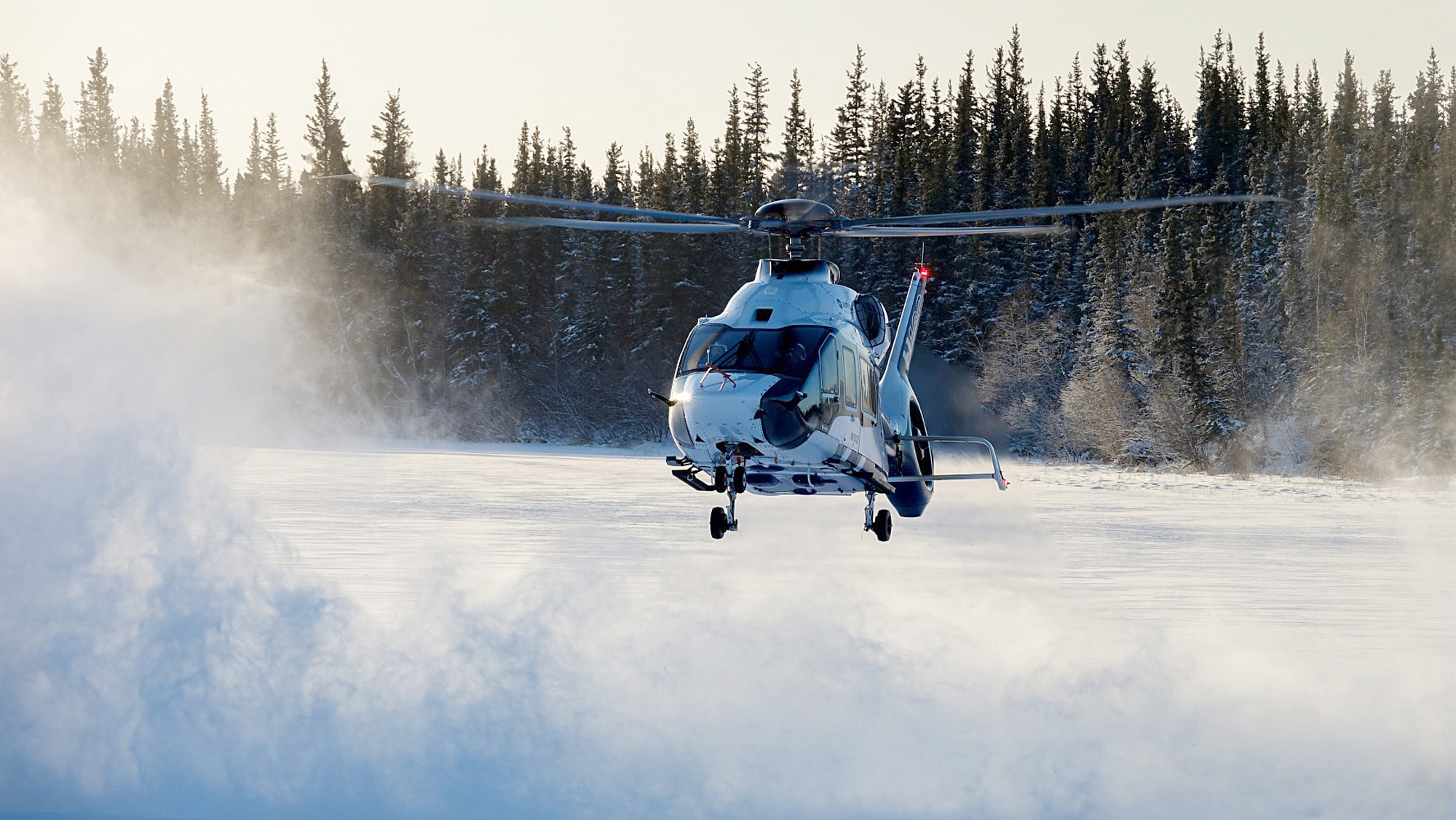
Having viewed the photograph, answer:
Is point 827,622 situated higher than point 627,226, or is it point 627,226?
point 627,226

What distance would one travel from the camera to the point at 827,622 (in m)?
23.7

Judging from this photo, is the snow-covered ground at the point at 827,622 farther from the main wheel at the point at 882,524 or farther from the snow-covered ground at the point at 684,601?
the main wheel at the point at 882,524

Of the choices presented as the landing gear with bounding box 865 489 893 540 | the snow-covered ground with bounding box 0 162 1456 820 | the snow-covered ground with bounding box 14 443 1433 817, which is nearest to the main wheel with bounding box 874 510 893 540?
the landing gear with bounding box 865 489 893 540

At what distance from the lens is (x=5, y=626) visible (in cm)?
2303

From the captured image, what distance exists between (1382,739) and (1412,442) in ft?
93.9

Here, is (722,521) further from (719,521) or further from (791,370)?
(791,370)

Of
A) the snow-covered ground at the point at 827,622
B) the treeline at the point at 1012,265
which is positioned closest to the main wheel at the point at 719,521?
the snow-covered ground at the point at 827,622

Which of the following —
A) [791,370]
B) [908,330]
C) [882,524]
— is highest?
[908,330]

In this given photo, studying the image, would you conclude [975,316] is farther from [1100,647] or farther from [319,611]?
[319,611]

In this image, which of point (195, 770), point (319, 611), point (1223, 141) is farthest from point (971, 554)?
point (1223, 141)

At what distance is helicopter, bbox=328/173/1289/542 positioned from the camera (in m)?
12.6

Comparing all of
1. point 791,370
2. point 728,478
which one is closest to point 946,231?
point 791,370

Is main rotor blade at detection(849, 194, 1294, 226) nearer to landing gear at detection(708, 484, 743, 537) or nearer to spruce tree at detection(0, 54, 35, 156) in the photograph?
landing gear at detection(708, 484, 743, 537)

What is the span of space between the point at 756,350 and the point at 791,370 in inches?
18.5
